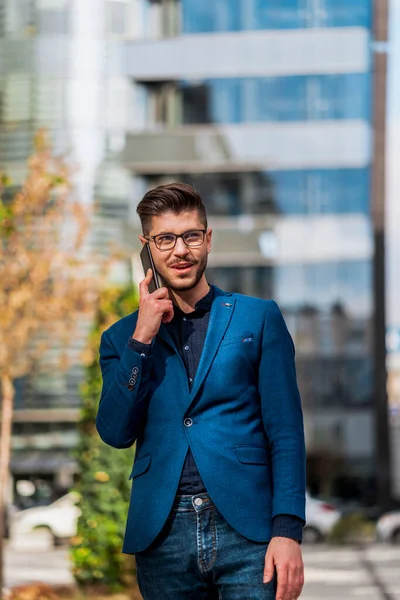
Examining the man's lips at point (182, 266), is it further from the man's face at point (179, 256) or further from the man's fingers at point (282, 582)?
the man's fingers at point (282, 582)

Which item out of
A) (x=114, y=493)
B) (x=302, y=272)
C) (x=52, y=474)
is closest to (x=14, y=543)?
(x=52, y=474)

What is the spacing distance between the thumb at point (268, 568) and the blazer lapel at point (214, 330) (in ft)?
1.17

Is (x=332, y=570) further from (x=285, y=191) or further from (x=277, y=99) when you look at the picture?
(x=277, y=99)

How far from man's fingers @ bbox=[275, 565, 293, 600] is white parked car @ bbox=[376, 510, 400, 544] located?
1951 centimetres

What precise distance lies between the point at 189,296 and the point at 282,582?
0.64 metres

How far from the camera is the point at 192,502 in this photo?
2.53 m

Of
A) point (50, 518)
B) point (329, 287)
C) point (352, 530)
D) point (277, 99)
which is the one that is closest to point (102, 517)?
point (50, 518)

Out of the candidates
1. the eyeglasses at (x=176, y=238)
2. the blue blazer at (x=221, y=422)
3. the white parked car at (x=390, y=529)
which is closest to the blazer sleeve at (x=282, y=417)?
the blue blazer at (x=221, y=422)

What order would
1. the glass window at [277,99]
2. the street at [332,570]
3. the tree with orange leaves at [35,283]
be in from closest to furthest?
the tree with orange leaves at [35,283] < the street at [332,570] < the glass window at [277,99]

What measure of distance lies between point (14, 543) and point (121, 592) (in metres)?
9.93

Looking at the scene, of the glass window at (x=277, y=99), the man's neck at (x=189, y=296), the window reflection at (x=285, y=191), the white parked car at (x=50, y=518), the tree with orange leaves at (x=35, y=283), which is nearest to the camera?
the man's neck at (x=189, y=296)

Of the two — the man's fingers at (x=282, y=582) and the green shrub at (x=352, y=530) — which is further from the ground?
the man's fingers at (x=282, y=582)

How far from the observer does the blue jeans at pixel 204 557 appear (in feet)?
8.21

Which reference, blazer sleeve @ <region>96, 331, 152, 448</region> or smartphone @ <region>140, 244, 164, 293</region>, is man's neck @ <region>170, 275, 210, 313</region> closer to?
smartphone @ <region>140, 244, 164, 293</region>
